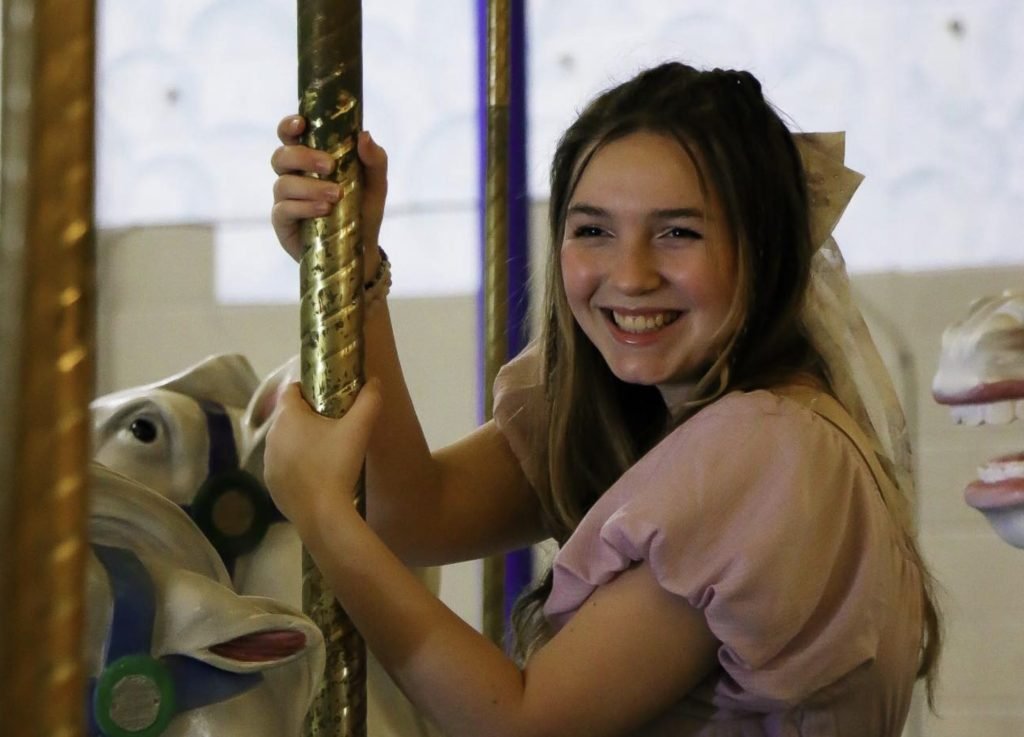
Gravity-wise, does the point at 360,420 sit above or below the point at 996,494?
above

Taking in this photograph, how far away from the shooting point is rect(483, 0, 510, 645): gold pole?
1420 millimetres

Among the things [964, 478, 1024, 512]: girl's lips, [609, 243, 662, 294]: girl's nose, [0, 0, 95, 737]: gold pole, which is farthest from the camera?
[964, 478, 1024, 512]: girl's lips

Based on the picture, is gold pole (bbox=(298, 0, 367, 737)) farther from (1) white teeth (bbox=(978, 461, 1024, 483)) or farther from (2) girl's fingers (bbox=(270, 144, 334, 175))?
(1) white teeth (bbox=(978, 461, 1024, 483))

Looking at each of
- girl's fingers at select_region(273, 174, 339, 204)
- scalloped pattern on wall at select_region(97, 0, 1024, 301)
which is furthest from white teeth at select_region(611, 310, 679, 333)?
scalloped pattern on wall at select_region(97, 0, 1024, 301)

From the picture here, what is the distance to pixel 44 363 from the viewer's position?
0.39m

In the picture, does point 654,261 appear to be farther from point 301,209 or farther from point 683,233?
point 301,209

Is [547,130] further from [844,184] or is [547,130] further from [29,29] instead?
[29,29]

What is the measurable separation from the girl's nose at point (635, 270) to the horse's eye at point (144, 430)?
470 millimetres

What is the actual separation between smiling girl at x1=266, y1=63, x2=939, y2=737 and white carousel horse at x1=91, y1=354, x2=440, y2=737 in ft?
0.45

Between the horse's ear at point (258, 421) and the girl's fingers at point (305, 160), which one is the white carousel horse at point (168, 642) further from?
the horse's ear at point (258, 421)

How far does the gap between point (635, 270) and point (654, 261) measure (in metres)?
0.02

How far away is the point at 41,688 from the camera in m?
0.39

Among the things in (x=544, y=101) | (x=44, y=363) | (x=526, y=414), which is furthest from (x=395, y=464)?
(x=544, y=101)

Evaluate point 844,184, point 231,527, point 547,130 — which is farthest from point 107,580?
point 547,130
